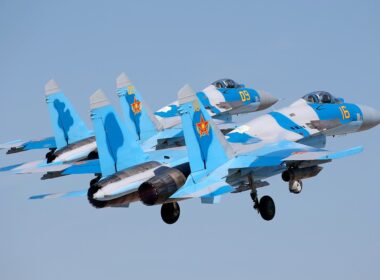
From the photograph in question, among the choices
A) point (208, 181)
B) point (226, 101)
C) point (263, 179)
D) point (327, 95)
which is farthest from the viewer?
point (226, 101)

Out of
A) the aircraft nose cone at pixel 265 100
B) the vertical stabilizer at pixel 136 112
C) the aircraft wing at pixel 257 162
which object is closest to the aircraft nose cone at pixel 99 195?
the aircraft wing at pixel 257 162

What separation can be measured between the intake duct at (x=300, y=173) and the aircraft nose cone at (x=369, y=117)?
603 cm

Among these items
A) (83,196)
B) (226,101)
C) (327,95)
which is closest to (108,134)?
(83,196)

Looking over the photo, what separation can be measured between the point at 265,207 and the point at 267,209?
0.10 meters

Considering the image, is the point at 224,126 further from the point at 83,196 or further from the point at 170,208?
the point at 83,196

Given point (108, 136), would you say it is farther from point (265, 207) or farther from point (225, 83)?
point (225, 83)

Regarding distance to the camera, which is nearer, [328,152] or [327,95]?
[328,152]

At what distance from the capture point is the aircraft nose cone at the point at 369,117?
149 ft

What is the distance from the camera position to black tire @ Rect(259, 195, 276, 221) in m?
38.7

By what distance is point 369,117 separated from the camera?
4553 centimetres

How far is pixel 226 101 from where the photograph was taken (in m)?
52.3

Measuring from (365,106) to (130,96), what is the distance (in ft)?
31.6

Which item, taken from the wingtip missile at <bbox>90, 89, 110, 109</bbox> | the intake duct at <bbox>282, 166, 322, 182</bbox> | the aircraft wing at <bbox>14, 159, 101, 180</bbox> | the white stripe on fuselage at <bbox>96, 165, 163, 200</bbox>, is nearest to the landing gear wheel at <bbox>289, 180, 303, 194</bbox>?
the intake duct at <bbox>282, 166, 322, 182</bbox>

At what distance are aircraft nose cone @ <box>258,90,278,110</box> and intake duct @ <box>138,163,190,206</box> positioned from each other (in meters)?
16.3
